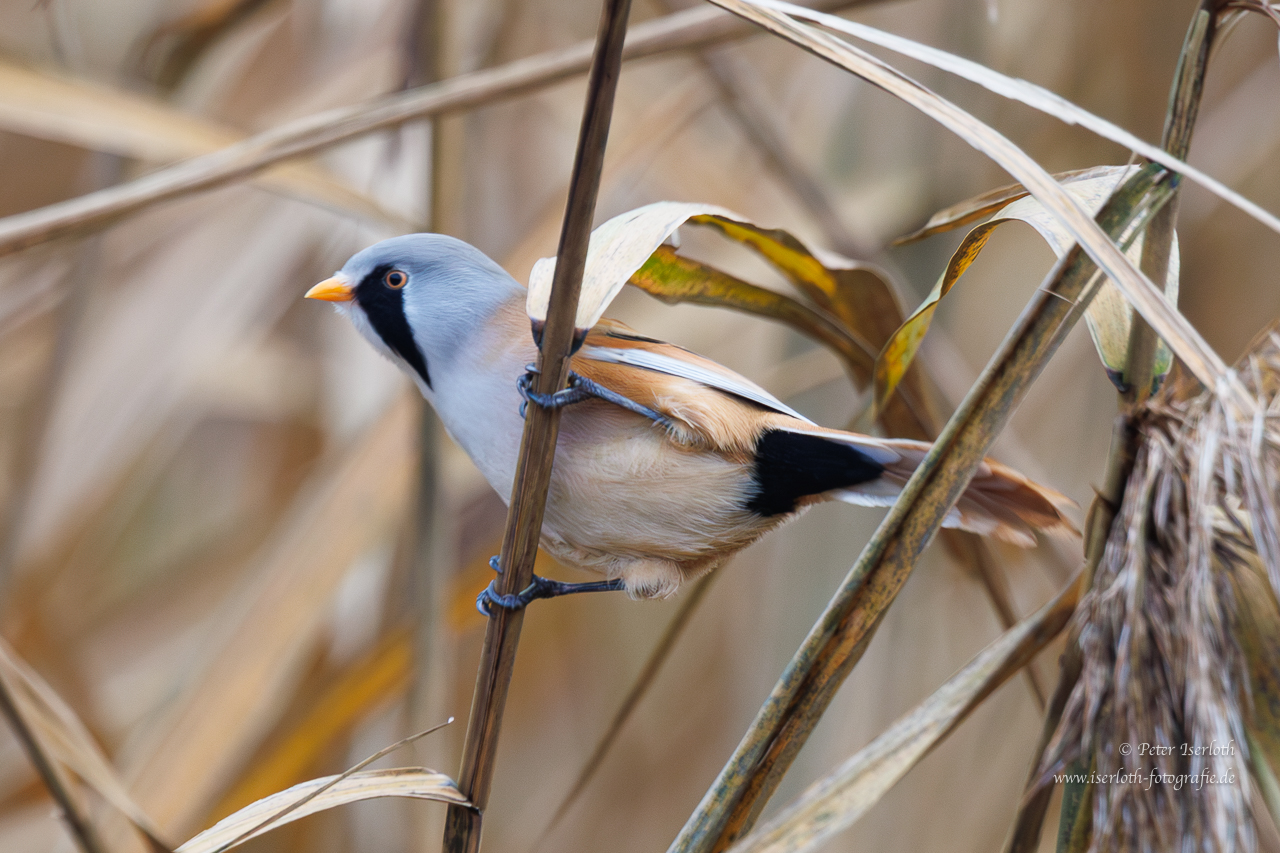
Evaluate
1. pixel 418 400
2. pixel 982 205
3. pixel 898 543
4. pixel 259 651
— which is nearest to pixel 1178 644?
pixel 898 543

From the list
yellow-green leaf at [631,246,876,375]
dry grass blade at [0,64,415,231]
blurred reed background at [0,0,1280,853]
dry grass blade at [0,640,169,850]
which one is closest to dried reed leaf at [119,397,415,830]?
blurred reed background at [0,0,1280,853]

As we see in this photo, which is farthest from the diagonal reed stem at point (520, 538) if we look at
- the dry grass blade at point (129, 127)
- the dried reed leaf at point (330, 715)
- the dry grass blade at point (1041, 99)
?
the dry grass blade at point (129, 127)

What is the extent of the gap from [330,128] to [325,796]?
82 centimetres

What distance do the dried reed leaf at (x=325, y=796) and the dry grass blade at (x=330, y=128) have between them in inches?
26.5

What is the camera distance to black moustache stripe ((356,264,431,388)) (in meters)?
1.32

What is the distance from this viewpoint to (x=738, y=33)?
4.27 feet

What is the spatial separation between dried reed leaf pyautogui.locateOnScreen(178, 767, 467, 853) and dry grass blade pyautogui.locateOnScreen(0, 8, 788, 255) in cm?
67

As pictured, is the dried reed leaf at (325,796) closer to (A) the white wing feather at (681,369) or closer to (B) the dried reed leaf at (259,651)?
(A) the white wing feather at (681,369)

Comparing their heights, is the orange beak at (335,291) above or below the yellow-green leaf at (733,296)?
below

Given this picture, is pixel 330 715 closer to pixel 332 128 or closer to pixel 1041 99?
pixel 332 128

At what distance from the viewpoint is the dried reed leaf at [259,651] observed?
1589mm

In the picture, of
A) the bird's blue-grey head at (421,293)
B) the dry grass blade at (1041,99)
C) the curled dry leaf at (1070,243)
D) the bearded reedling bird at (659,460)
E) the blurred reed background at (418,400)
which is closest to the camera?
the dry grass blade at (1041,99)

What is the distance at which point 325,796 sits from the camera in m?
0.88

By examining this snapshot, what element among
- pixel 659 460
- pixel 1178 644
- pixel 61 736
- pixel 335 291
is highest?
pixel 335 291
